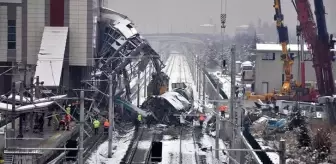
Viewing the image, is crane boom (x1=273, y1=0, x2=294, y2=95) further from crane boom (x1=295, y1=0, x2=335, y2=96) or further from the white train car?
the white train car

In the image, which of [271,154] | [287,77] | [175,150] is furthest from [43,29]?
[287,77]

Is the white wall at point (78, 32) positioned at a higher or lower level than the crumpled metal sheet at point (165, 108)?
higher

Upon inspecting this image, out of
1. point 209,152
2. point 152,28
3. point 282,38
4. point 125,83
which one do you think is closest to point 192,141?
point 209,152

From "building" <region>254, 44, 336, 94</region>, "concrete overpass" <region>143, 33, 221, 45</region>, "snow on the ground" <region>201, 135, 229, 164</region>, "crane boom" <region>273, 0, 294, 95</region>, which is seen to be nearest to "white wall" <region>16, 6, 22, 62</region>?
"snow on the ground" <region>201, 135, 229, 164</region>

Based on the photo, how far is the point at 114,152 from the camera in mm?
16484

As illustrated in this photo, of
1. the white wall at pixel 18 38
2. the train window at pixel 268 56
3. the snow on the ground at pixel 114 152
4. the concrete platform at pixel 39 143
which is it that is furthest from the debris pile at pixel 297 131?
the white wall at pixel 18 38

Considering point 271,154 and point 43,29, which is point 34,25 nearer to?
point 43,29

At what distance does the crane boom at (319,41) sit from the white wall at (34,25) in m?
9.46

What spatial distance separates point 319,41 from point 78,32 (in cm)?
872

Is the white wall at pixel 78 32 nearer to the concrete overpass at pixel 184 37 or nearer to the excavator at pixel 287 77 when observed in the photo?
the excavator at pixel 287 77

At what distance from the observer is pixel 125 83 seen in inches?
955

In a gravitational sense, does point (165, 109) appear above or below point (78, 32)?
below

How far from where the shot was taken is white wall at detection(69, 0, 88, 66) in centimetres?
2227

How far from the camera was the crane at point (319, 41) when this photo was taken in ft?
76.2
